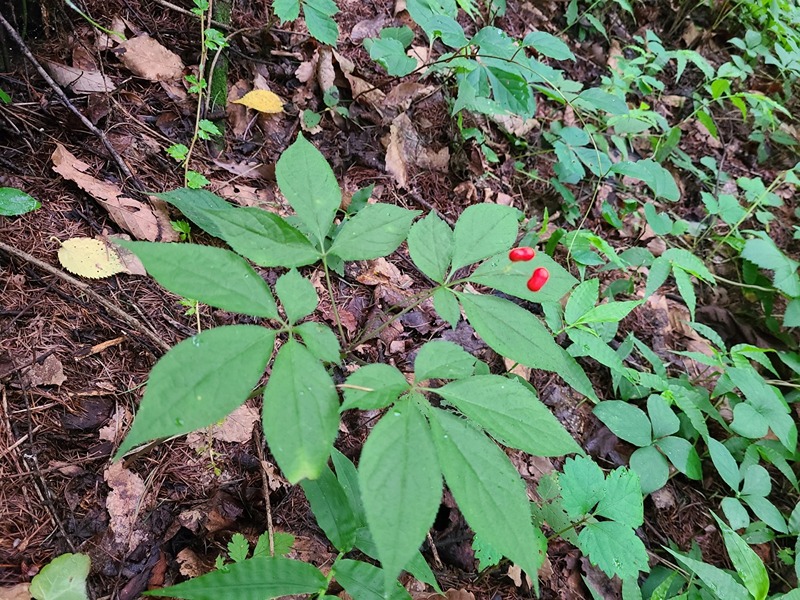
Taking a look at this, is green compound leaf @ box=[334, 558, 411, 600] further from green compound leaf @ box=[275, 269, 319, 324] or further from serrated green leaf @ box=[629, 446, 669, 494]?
serrated green leaf @ box=[629, 446, 669, 494]

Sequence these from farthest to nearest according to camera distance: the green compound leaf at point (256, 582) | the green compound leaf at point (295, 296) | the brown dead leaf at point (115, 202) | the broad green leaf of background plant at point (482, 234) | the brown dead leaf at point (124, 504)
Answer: the brown dead leaf at point (115, 202) → the brown dead leaf at point (124, 504) → the broad green leaf of background plant at point (482, 234) → the green compound leaf at point (256, 582) → the green compound leaf at point (295, 296)

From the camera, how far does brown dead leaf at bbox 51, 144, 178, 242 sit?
5.48ft

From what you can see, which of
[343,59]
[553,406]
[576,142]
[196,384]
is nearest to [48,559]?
[196,384]

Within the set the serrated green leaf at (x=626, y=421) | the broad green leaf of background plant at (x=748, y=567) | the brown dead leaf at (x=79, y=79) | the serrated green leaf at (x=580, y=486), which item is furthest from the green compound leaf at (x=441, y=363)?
the brown dead leaf at (x=79, y=79)

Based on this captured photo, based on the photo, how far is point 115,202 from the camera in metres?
1.72

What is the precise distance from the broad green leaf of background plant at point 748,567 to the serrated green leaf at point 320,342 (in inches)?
56.7

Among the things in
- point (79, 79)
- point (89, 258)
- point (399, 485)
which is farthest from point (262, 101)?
point (399, 485)

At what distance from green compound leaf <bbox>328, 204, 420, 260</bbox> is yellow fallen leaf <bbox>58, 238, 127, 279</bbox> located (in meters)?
0.94

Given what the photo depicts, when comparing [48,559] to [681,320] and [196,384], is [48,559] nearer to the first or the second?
[196,384]

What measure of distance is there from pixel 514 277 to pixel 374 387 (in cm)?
43

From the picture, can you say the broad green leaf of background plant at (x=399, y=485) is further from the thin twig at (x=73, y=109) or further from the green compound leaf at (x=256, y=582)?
the thin twig at (x=73, y=109)

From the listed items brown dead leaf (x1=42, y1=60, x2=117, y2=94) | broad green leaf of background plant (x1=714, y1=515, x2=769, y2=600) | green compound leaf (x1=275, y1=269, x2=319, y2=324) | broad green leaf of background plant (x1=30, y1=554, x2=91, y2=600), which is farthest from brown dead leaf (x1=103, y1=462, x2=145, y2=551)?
broad green leaf of background plant (x1=714, y1=515, x2=769, y2=600)

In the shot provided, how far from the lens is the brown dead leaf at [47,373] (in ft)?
4.46

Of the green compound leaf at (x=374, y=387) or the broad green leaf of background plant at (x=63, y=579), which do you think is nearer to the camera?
the green compound leaf at (x=374, y=387)
